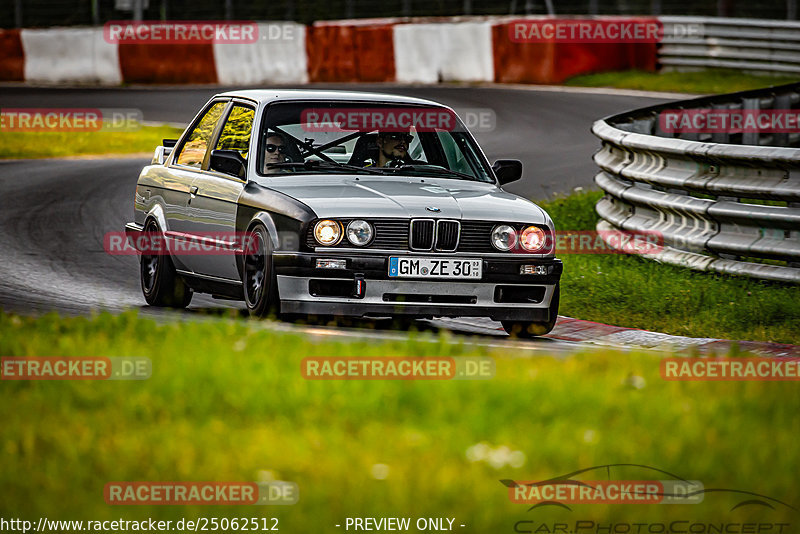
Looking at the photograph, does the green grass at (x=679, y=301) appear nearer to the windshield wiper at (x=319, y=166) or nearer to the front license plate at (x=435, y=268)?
the front license plate at (x=435, y=268)

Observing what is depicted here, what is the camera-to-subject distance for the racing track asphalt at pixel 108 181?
1058cm

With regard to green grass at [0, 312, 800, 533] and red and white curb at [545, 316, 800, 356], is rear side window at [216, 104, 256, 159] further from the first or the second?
green grass at [0, 312, 800, 533]

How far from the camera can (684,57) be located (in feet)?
92.9

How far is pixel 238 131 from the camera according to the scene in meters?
9.66

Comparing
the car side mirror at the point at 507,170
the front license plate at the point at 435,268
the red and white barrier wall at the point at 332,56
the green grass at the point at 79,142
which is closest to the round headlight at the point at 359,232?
the front license plate at the point at 435,268

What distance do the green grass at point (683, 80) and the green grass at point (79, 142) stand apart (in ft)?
30.2

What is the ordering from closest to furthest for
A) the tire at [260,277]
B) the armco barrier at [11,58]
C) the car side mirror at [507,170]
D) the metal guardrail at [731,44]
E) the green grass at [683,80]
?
the tire at [260,277] → the car side mirror at [507,170] → the green grass at [683,80] → the metal guardrail at [731,44] → the armco barrier at [11,58]

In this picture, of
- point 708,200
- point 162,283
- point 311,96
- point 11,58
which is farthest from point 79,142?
point 708,200

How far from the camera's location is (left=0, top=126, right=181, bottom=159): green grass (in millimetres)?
20766

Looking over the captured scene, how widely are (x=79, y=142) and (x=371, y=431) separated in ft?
58.1

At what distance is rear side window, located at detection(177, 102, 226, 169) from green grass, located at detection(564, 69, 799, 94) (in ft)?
56.7

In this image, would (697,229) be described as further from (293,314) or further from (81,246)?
(81,246)

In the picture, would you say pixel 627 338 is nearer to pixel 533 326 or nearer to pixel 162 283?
pixel 533 326

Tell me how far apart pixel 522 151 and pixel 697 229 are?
28.0 feet
